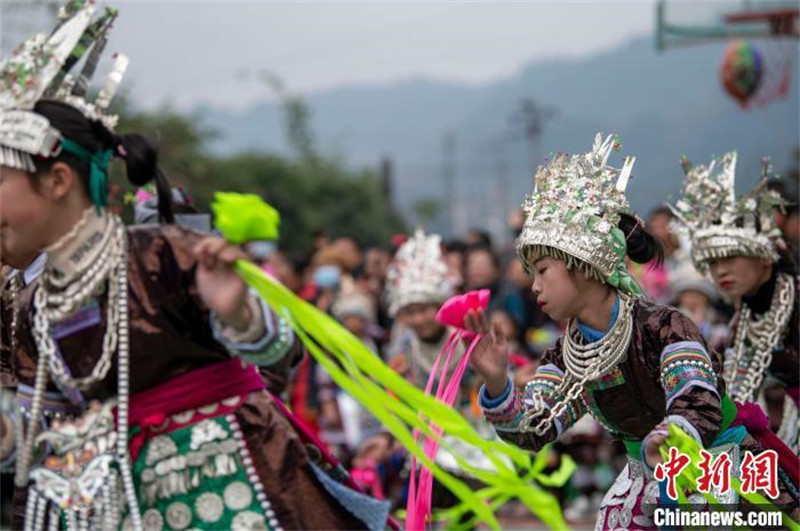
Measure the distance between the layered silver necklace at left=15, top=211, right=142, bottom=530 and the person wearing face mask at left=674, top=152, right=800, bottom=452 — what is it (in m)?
2.90

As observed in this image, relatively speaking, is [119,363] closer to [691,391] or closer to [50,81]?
[50,81]

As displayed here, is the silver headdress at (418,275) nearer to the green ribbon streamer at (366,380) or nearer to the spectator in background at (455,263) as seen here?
the spectator in background at (455,263)

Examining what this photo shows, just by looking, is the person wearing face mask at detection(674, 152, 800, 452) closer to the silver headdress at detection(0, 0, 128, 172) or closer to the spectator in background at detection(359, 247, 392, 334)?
the silver headdress at detection(0, 0, 128, 172)

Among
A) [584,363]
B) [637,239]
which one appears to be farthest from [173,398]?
[637,239]

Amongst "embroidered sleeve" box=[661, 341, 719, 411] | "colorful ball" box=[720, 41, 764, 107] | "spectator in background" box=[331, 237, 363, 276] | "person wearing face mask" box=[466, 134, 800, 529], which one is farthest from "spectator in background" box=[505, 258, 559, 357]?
"colorful ball" box=[720, 41, 764, 107]

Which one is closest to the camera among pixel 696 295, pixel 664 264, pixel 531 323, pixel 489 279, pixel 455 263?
pixel 664 264

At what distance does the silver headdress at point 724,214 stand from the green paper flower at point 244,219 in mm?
2989

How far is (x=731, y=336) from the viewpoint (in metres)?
5.84

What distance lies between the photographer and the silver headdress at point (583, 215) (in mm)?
4371

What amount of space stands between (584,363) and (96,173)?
1.70 metres

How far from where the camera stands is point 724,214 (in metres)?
5.79

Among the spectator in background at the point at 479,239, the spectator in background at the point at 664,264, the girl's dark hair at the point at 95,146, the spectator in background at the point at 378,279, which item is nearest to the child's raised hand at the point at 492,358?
the girl's dark hair at the point at 95,146

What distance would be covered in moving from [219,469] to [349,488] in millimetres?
381

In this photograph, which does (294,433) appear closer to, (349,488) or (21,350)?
(349,488)
